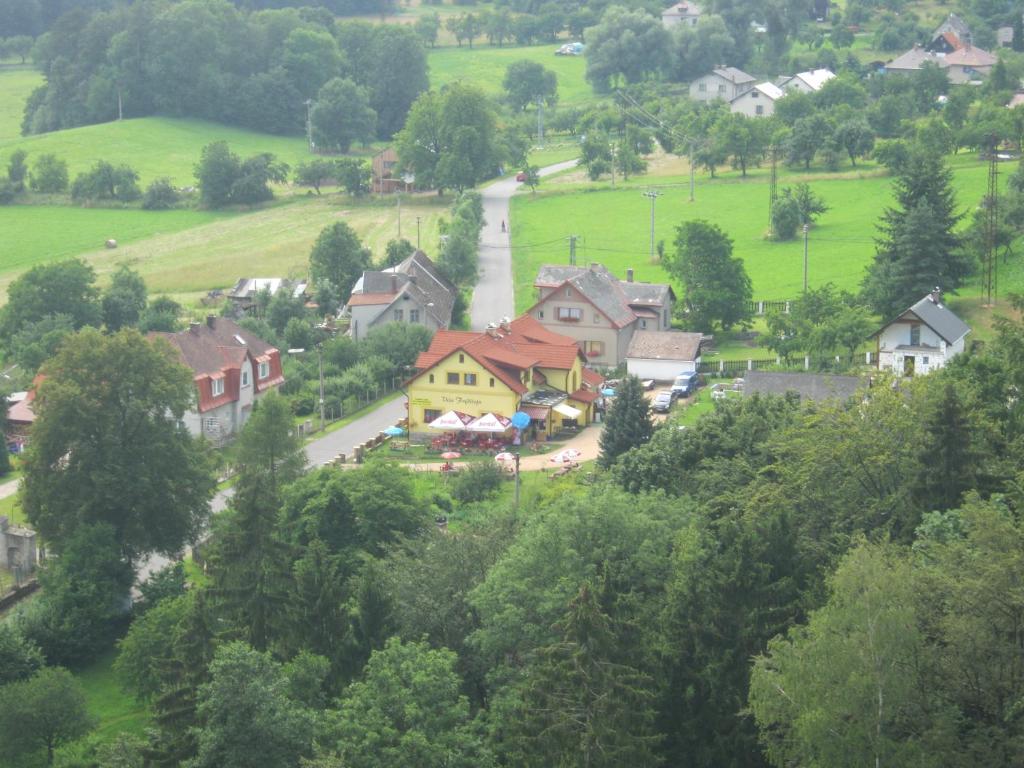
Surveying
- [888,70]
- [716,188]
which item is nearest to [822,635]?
[716,188]

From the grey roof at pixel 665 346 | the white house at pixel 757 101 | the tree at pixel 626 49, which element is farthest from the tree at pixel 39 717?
the tree at pixel 626 49

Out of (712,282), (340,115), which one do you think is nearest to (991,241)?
(712,282)

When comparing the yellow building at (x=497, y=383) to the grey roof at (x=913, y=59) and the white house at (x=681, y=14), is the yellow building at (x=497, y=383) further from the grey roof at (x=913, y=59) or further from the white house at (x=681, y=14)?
the white house at (x=681, y=14)

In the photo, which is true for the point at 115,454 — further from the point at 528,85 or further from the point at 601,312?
the point at 528,85

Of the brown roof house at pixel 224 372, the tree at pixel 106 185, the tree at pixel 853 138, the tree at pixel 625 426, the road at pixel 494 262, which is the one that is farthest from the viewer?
the tree at pixel 106 185

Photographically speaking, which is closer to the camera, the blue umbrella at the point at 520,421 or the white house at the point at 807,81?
the blue umbrella at the point at 520,421

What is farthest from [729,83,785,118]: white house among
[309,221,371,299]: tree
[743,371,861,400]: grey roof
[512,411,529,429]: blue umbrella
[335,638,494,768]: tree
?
[335,638,494,768]: tree

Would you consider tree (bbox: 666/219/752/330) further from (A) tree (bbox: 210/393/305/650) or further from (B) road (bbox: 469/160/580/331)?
(A) tree (bbox: 210/393/305/650)
